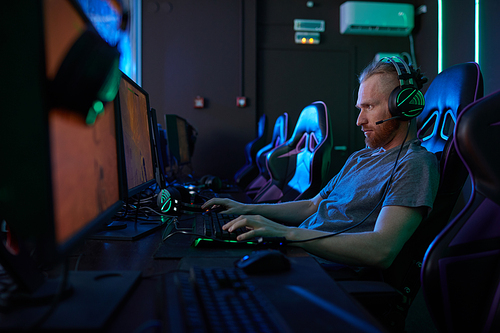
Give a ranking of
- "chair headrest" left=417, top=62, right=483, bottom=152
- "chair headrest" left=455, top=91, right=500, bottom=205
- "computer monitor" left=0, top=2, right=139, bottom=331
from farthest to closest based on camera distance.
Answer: "chair headrest" left=417, top=62, right=483, bottom=152
"chair headrest" left=455, top=91, right=500, bottom=205
"computer monitor" left=0, top=2, right=139, bottom=331

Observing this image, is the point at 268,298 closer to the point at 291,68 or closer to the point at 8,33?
the point at 8,33

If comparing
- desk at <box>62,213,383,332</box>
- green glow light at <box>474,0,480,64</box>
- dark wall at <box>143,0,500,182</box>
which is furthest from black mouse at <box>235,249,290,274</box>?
dark wall at <box>143,0,500,182</box>

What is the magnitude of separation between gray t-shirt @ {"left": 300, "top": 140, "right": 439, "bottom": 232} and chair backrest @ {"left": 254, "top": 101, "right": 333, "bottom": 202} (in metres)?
0.23

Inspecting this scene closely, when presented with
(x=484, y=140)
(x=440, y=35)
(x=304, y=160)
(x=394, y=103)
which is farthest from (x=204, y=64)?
(x=484, y=140)

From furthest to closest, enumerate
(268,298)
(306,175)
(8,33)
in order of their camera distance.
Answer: (306,175)
(268,298)
(8,33)

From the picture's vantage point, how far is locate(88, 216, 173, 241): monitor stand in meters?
0.92

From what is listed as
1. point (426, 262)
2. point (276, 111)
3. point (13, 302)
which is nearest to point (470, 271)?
point (426, 262)

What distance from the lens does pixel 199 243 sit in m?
0.84

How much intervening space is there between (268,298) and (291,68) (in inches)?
171

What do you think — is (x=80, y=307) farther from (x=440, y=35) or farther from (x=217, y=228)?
(x=440, y=35)

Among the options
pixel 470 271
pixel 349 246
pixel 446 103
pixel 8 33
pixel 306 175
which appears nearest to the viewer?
pixel 8 33

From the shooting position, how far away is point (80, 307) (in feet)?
1.49

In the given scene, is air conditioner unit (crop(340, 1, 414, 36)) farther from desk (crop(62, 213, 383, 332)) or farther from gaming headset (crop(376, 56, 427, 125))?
desk (crop(62, 213, 383, 332))

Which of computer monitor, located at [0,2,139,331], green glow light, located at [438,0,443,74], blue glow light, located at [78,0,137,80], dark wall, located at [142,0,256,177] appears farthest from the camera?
dark wall, located at [142,0,256,177]
